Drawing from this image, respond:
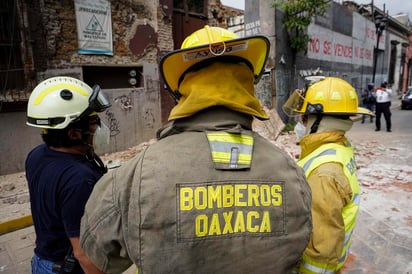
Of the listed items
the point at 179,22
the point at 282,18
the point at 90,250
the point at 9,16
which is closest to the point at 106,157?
the point at 9,16

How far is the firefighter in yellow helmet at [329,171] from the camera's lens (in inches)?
56.1

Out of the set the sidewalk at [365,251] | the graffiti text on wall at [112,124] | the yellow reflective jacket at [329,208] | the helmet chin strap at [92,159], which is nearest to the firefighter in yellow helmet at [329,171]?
the yellow reflective jacket at [329,208]

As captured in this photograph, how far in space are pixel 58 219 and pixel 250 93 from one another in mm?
1199

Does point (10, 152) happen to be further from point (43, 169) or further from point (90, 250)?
point (90, 250)

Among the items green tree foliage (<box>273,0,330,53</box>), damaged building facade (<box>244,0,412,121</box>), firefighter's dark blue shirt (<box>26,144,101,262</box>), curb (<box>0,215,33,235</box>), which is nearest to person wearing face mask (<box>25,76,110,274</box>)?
firefighter's dark blue shirt (<box>26,144,101,262</box>)

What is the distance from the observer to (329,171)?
60.9 inches

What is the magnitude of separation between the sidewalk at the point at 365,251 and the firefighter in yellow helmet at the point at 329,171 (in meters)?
1.96

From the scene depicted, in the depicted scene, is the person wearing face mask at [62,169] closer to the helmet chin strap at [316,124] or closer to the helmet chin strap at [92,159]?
the helmet chin strap at [92,159]

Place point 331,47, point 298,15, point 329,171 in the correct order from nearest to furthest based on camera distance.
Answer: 1. point 329,171
2. point 298,15
3. point 331,47

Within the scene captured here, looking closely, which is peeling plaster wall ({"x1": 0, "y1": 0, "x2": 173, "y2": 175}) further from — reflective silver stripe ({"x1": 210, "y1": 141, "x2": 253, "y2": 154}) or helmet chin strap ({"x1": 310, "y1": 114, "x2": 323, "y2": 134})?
reflective silver stripe ({"x1": 210, "y1": 141, "x2": 253, "y2": 154})

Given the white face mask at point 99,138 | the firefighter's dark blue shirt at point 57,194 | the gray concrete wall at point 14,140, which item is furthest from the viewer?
the gray concrete wall at point 14,140

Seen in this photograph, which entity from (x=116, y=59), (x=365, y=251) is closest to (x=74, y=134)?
(x=365, y=251)

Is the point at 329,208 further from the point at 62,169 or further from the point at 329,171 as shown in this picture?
the point at 62,169

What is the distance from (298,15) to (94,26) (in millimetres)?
7831
